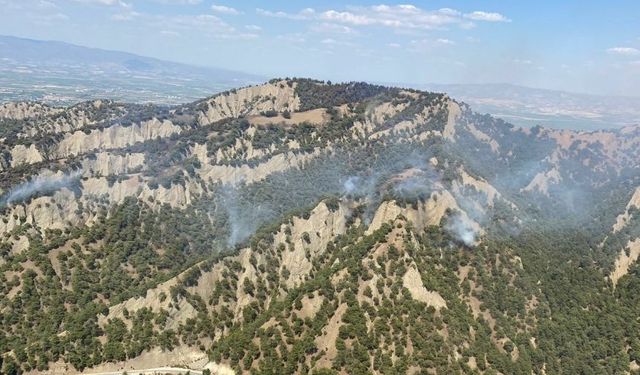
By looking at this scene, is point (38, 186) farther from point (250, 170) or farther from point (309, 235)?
point (309, 235)

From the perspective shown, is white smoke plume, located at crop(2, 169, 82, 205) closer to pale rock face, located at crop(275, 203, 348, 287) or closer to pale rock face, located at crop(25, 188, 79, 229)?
pale rock face, located at crop(25, 188, 79, 229)

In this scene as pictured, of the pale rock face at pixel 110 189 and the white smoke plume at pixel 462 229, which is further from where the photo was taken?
the pale rock face at pixel 110 189

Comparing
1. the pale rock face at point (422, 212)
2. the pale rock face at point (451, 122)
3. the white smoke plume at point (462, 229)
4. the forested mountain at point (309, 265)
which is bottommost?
the forested mountain at point (309, 265)

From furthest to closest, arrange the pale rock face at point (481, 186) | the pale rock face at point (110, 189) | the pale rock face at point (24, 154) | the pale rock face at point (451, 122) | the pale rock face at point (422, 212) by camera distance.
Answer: the pale rock face at point (451, 122) → the pale rock face at point (24, 154) → the pale rock face at point (110, 189) → the pale rock face at point (481, 186) → the pale rock face at point (422, 212)

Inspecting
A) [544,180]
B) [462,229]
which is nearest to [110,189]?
[462,229]

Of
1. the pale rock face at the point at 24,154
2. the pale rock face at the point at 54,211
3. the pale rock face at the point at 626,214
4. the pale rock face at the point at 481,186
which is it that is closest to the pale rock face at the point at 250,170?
the pale rock face at the point at 54,211

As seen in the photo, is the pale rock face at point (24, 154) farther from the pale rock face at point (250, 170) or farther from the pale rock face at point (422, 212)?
the pale rock face at point (422, 212)

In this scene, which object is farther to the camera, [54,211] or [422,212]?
[54,211]

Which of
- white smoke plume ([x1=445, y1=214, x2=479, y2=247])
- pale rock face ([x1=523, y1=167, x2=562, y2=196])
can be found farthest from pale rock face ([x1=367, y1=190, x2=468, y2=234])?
pale rock face ([x1=523, y1=167, x2=562, y2=196])
